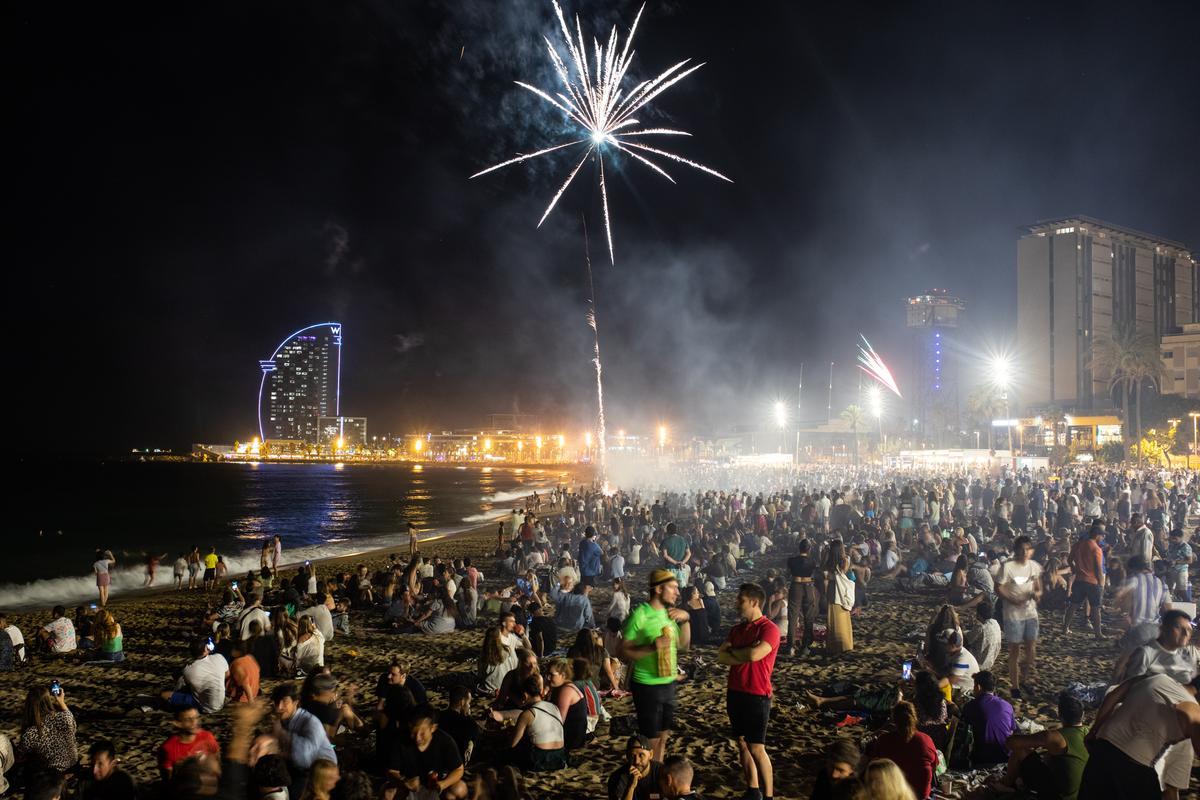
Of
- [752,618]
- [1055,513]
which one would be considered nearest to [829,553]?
[752,618]

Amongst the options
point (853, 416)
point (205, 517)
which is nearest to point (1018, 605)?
point (205, 517)

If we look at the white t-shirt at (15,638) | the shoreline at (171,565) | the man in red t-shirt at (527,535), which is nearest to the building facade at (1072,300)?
the shoreline at (171,565)

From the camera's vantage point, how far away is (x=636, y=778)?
505 centimetres

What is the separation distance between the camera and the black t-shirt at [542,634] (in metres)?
9.62

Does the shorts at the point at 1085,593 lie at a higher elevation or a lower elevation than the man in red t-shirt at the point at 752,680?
lower

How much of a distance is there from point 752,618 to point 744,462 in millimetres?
56359

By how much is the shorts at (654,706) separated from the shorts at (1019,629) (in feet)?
16.2

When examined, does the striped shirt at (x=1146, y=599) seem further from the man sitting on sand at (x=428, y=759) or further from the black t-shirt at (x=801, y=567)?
the man sitting on sand at (x=428, y=759)

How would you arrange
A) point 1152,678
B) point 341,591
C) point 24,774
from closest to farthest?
point 1152,678, point 24,774, point 341,591

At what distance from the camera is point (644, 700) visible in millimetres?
5570

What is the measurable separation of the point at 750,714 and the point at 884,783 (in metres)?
1.86

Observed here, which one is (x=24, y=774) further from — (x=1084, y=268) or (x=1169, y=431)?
(x=1084, y=268)

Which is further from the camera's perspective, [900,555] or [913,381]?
[913,381]

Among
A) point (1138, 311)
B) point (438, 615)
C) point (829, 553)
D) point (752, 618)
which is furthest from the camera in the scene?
point (1138, 311)
